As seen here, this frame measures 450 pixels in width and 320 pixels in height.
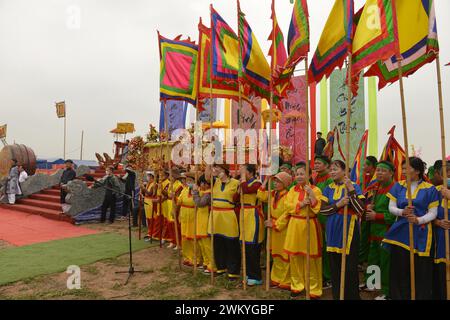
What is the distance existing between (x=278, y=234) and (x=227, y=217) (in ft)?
2.60

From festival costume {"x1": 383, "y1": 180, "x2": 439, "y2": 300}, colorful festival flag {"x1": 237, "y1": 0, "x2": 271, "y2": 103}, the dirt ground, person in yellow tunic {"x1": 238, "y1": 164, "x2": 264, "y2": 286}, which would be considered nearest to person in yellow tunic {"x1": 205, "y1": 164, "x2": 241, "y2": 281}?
person in yellow tunic {"x1": 238, "y1": 164, "x2": 264, "y2": 286}

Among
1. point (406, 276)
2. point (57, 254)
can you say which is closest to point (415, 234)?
point (406, 276)

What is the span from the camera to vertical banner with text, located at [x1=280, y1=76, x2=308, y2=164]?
11.0 metres

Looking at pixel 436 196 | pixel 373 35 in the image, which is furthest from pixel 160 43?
pixel 436 196

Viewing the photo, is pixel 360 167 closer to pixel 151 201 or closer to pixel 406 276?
pixel 406 276

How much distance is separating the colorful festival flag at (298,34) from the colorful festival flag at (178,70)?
1831 mm

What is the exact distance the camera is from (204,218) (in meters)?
5.39

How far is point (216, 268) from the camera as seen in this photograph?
208 inches

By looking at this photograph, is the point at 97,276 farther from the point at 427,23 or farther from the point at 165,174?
the point at 427,23

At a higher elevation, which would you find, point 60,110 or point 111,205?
point 60,110

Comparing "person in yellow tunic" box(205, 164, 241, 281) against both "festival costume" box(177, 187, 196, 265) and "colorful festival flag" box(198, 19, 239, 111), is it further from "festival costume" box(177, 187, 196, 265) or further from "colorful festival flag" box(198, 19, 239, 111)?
"colorful festival flag" box(198, 19, 239, 111)

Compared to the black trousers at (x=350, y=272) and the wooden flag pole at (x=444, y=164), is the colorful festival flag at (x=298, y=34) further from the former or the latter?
the black trousers at (x=350, y=272)

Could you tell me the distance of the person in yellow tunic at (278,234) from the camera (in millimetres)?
→ 4656

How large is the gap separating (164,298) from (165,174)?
367 centimetres
